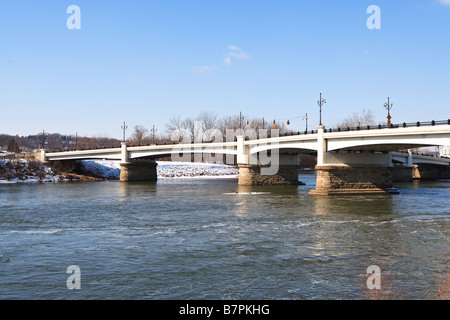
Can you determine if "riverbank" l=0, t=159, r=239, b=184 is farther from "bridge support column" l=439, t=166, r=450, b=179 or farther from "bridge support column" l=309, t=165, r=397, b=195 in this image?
"bridge support column" l=309, t=165, r=397, b=195

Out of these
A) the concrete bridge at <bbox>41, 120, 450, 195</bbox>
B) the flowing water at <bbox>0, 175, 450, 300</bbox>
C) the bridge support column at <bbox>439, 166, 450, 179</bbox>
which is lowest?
the flowing water at <bbox>0, 175, 450, 300</bbox>

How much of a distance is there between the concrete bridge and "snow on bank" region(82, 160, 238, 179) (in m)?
7.52

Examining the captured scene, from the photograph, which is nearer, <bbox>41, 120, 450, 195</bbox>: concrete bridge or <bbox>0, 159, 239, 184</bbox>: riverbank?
<bbox>41, 120, 450, 195</bbox>: concrete bridge

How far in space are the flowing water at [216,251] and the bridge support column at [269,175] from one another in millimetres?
27733

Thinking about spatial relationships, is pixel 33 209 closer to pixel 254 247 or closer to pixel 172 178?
pixel 254 247

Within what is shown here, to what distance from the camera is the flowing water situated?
12.9 meters

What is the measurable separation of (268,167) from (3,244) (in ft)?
148

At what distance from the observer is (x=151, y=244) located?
63.2 feet

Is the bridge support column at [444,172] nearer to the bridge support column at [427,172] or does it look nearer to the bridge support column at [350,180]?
the bridge support column at [427,172]

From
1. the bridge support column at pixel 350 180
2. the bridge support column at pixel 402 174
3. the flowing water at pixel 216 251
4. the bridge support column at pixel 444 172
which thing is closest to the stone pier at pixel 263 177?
the bridge support column at pixel 350 180

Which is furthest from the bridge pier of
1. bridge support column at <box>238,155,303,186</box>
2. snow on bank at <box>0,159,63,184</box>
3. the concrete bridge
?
snow on bank at <box>0,159,63,184</box>

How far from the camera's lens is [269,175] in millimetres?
61469

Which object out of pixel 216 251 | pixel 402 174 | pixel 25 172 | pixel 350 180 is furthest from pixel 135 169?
pixel 216 251

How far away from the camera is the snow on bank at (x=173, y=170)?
84062mm
